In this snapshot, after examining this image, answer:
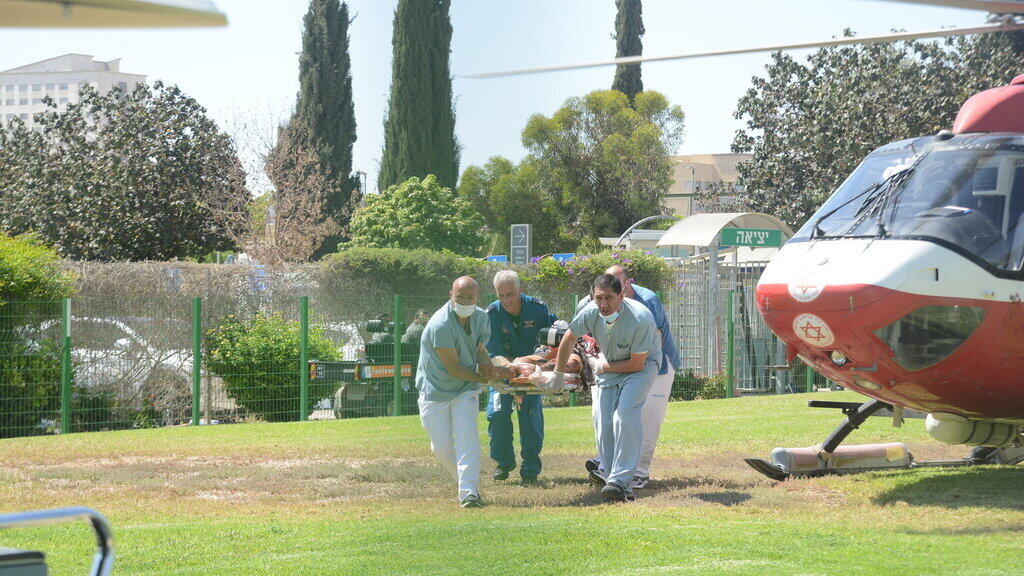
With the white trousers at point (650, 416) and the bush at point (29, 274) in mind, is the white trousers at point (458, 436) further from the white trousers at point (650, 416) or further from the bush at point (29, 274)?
the bush at point (29, 274)

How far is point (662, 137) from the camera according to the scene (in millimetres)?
40031

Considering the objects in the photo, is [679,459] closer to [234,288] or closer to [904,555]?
[904,555]

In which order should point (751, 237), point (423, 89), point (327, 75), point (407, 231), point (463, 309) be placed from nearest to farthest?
point (423, 89), point (327, 75), point (463, 309), point (751, 237), point (407, 231)

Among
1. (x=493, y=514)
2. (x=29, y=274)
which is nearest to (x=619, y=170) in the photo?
(x=29, y=274)

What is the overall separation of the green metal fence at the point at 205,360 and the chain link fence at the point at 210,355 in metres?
0.01

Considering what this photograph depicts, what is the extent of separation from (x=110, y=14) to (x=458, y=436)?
20.8ft

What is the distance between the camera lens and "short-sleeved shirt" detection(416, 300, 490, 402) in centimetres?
858

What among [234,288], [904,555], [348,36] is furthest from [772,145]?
[348,36]

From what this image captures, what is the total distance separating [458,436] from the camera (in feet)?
27.9

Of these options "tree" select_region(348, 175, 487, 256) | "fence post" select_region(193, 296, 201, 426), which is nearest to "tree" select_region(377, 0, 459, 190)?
"fence post" select_region(193, 296, 201, 426)

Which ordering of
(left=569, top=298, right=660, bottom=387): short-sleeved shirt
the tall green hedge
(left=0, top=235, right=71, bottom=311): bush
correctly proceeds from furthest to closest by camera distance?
the tall green hedge
(left=0, top=235, right=71, bottom=311): bush
(left=569, top=298, right=660, bottom=387): short-sleeved shirt

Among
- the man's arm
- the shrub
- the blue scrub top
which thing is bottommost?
the shrub

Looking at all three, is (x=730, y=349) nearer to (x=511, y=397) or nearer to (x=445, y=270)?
(x=445, y=270)

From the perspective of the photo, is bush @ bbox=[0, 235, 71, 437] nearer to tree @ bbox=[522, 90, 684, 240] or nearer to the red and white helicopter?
the red and white helicopter
